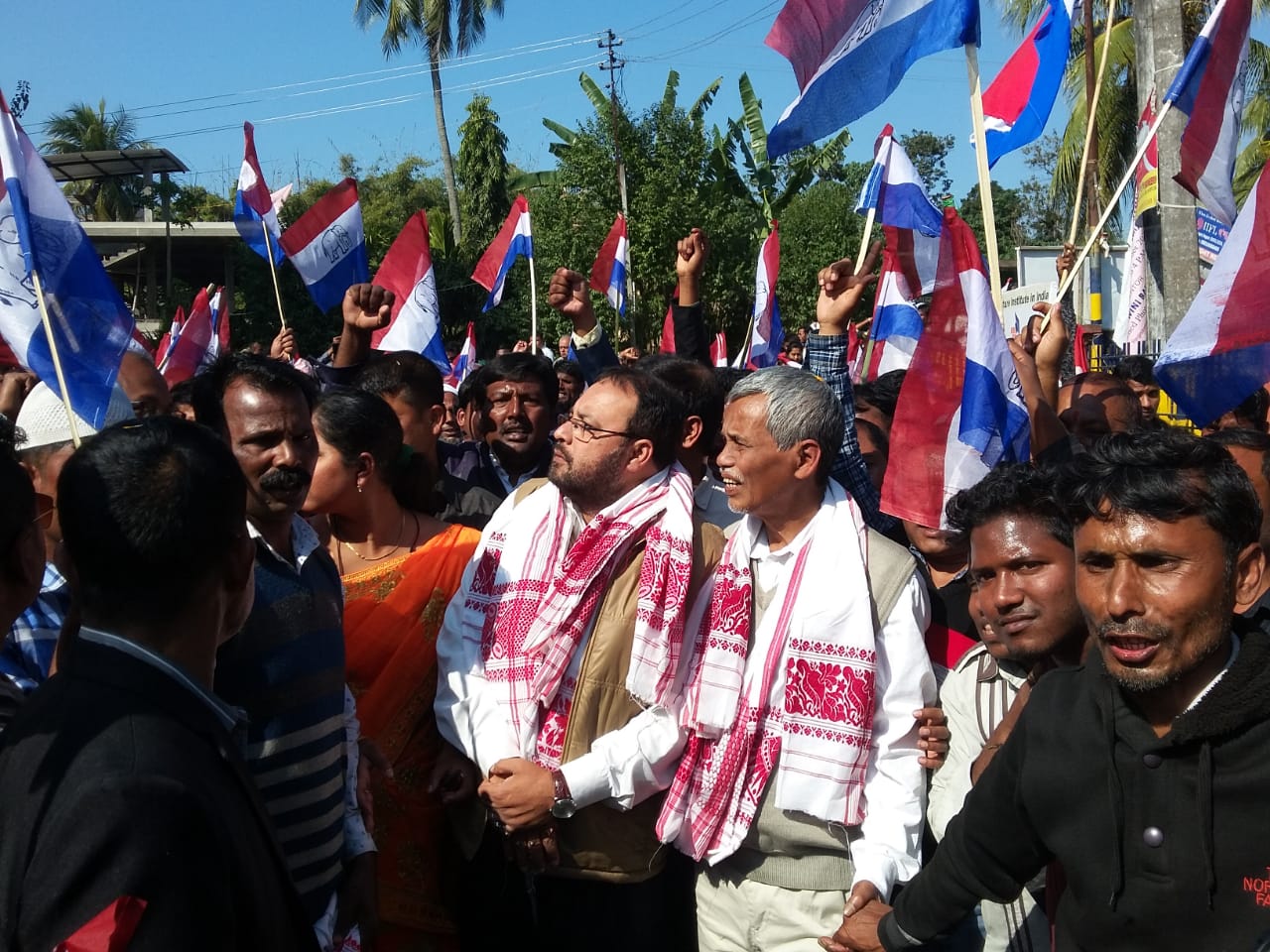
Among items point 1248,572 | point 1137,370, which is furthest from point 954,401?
point 1137,370

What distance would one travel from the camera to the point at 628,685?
285 centimetres

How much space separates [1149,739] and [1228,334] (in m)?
1.89

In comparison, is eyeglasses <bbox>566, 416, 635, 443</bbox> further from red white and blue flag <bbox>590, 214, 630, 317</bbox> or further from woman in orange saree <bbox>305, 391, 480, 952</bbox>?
red white and blue flag <bbox>590, 214, 630, 317</bbox>

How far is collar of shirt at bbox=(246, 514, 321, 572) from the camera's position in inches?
97.7

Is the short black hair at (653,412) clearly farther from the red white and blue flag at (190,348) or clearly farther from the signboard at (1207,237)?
the red white and blue flag at (190,348)

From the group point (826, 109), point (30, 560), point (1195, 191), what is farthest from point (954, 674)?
point (1195, 191)

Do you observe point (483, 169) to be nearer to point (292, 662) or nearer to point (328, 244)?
point (328, 244)

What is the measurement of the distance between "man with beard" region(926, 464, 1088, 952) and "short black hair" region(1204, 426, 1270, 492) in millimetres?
835

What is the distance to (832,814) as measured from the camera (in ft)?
8.84

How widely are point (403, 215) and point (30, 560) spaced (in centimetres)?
4437

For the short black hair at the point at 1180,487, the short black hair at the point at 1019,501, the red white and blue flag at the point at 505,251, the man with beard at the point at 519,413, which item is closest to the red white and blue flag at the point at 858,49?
the short black hair at the point at 1019,501

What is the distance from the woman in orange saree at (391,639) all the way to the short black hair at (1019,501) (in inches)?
57.4

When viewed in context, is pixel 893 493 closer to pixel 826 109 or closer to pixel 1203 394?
pixel 1203 394

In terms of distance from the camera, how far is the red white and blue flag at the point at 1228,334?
10.9 feet
